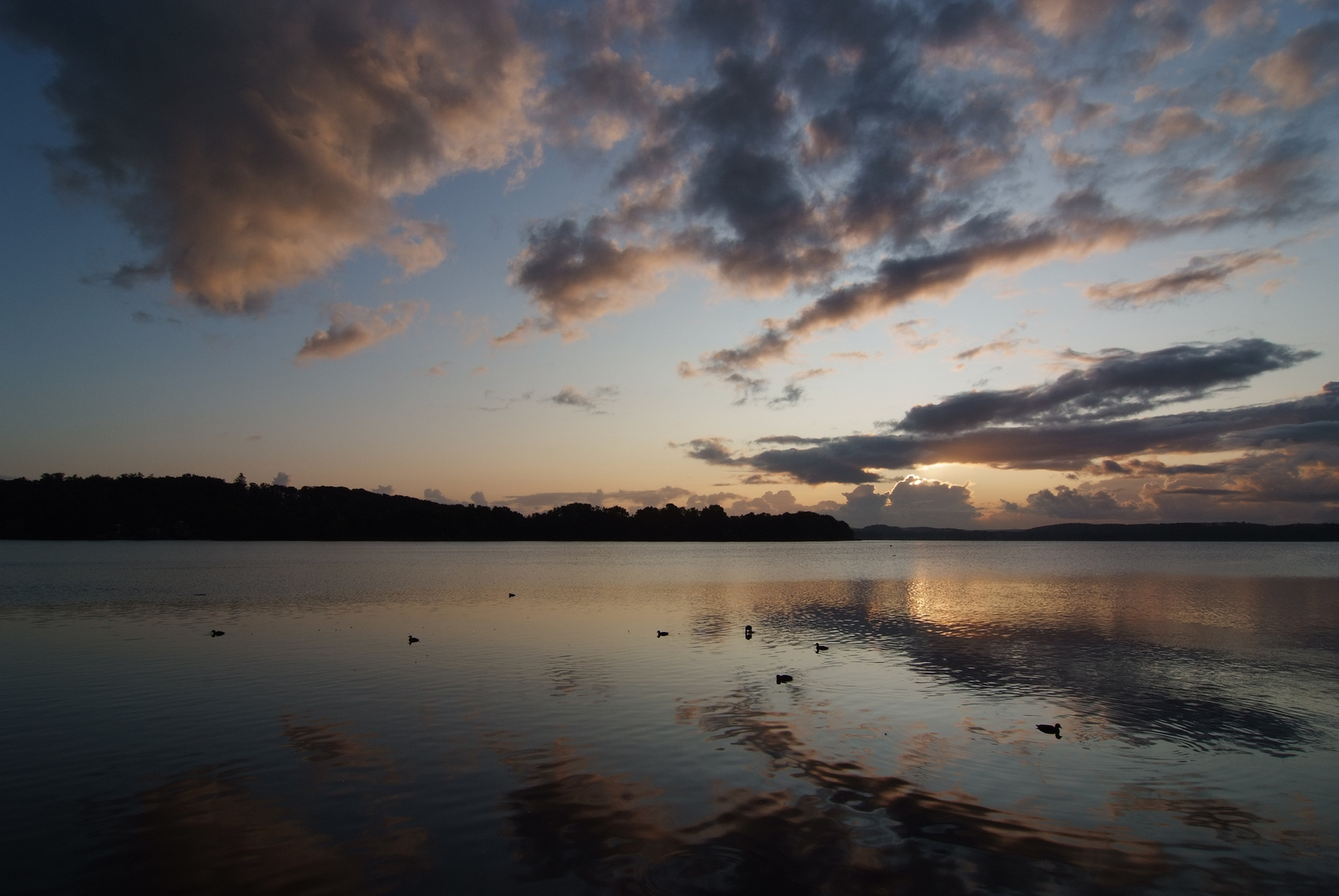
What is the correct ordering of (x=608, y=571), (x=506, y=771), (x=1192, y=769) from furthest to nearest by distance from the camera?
1. (x=608, y=571)
2. (x=1192, y=769)
3. (x=506, y=771)

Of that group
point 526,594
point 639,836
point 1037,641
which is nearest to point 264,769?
point 639,836

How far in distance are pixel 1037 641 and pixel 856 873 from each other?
26.5 m

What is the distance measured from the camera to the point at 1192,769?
49.4ft

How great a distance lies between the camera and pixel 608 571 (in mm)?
82438

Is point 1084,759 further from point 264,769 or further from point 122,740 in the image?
point 122,740

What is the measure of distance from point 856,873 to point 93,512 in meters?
220

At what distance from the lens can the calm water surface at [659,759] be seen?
10383 millimetres

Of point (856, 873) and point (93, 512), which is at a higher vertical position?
point (93, 512)

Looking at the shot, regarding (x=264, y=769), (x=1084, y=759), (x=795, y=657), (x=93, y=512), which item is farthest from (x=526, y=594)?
(x=93, y=512)

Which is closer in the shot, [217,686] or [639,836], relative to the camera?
[639,836]

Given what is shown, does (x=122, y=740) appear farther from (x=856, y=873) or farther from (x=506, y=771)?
(x=856, y=873)

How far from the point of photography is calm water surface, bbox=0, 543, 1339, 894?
1038cm

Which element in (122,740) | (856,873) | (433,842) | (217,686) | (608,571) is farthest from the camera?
(608,571)

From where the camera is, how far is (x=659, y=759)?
1506 cm
